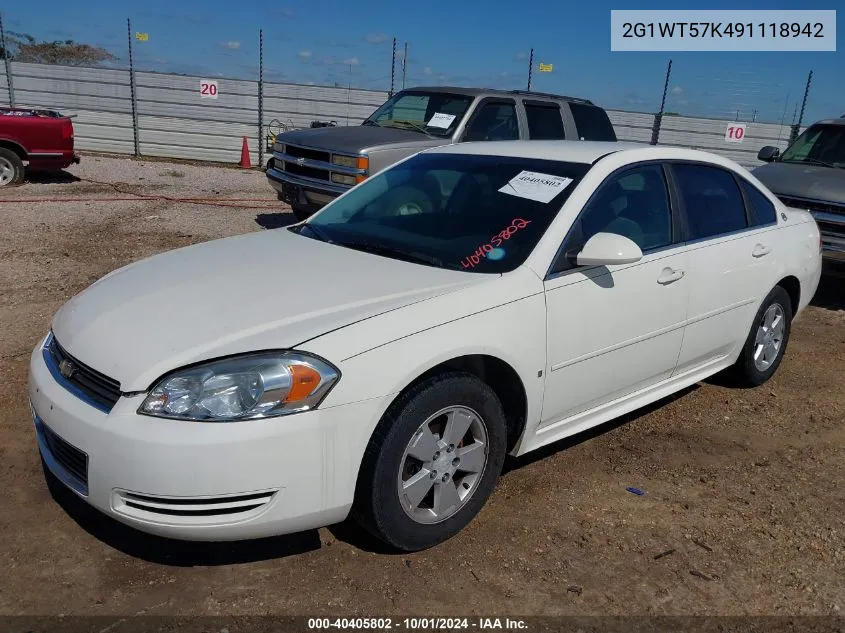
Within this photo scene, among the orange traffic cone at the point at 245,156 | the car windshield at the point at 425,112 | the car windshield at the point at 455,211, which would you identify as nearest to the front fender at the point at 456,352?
the car windshield at the point at 455,211

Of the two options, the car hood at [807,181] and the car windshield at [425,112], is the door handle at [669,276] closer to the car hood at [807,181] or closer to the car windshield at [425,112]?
the car hood at [807,181]

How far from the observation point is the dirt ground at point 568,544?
9.02ft

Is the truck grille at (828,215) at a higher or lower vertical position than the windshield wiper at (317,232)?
lower

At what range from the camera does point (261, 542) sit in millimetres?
3039

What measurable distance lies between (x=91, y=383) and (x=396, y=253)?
144 centimetres

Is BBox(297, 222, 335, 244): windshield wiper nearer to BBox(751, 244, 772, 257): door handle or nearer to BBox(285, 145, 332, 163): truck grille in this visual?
BBox(751, 244, 772, 257): door handle

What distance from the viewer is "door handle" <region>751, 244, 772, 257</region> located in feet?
14.7

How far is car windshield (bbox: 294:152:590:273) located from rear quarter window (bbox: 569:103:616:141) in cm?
576

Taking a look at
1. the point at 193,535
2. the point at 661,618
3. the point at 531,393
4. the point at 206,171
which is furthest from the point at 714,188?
the point at 206,171

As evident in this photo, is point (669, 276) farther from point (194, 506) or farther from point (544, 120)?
point (544, 120)

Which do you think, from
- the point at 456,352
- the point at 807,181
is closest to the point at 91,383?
the point at 456,352

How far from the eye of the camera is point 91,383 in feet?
8.88

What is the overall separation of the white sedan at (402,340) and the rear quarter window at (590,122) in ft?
17.2

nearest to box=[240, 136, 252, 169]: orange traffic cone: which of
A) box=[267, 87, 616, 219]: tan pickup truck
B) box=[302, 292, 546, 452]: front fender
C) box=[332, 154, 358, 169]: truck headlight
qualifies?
box=[267, 87, 616, 219]: tan pickup truck
